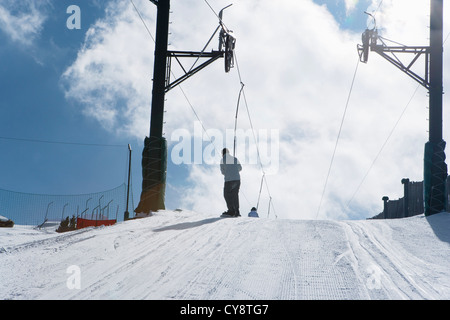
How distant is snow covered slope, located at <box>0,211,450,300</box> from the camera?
460 centimetres

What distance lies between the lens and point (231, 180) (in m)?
11.9

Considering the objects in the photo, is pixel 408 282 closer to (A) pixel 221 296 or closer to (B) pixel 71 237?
(A) pixel 221 296

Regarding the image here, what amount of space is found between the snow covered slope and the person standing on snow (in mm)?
3573

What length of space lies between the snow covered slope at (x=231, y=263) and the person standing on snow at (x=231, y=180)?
3.57 m

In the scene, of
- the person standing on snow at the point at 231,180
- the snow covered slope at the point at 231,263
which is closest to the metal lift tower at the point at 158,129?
the person standing on snow at the point at 231,180

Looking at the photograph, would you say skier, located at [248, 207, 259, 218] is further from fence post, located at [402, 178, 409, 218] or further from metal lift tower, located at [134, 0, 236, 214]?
fence post, located at [402, 178, 409, 218]

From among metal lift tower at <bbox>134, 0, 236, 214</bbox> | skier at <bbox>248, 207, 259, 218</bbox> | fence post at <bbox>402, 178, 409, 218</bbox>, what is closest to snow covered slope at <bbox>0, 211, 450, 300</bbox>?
metal lift tower at <bbox>134, 0, 236, 214</bbox>

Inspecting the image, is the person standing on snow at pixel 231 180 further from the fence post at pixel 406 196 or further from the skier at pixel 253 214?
the fence post at pixel 406 196

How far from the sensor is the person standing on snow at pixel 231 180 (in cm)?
1186

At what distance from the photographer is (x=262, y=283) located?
4.87 metres

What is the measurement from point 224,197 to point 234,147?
2.65 m

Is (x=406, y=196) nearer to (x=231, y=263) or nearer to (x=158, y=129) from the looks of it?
(x=158, y=129)

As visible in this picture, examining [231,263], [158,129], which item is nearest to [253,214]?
[158,129]
